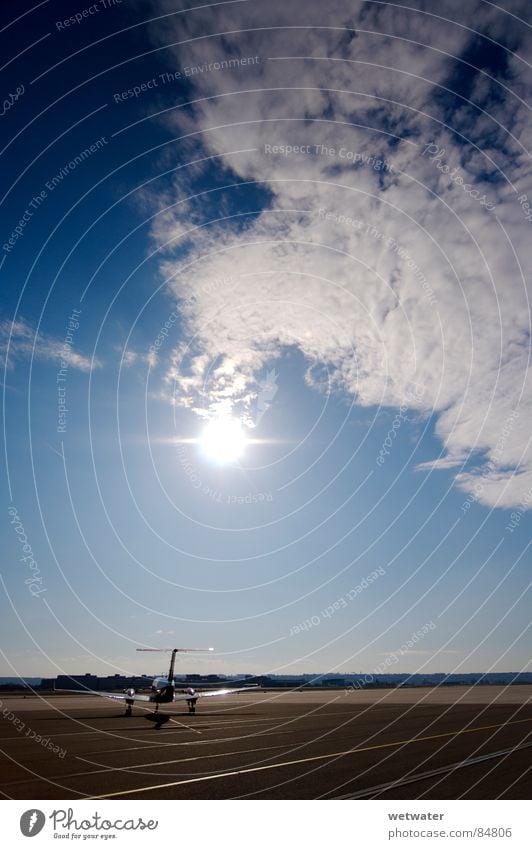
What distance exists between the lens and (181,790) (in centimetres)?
1441

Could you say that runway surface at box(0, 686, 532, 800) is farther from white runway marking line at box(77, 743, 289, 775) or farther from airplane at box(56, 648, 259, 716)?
airplane at box(56, 648, 259, 716)

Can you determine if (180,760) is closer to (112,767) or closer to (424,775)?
(112,767)

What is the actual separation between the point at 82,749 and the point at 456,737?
63.8 feet

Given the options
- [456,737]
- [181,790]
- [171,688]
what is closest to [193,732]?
[171,688]

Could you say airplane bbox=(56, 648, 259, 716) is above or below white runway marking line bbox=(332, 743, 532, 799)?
above

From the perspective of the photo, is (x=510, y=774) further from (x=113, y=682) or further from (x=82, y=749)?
(x=113, y=682)

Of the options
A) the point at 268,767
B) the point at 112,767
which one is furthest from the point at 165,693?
the point at 268,767
